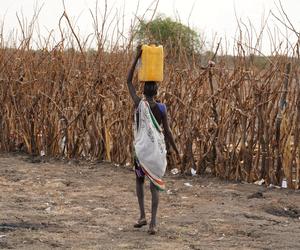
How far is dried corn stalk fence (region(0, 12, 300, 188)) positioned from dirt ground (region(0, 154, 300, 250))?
0.31m

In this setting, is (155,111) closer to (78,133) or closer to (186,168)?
(186,168)

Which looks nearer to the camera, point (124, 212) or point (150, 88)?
point (150, 88)

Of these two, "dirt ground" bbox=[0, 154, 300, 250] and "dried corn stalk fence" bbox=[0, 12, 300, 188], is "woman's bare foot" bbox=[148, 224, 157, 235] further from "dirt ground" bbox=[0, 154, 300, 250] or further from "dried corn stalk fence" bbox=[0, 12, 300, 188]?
"dried corn stalk fence" bbox=[0, 12, 300, 188]

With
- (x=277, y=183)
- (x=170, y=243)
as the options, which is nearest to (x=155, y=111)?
(x=170, y=243)

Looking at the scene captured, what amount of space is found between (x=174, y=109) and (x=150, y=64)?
2674mm

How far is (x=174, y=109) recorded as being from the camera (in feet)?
24.3

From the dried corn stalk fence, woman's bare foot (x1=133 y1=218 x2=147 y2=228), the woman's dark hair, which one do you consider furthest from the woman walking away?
the dried corn stalk fence

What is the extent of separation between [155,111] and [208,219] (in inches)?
45.6

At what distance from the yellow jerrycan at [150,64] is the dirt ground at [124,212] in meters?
1.14

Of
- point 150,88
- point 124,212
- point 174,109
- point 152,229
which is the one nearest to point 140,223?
point 152,229

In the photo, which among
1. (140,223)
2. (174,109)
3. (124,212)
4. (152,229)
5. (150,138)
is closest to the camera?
(150,138)

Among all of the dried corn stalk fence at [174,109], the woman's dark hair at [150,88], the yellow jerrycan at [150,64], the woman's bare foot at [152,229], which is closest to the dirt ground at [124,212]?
the woman's bare foot at [152,229]

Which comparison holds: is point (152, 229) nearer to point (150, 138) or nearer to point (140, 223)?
point (140, 223)

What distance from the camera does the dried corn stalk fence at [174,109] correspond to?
671 centimetres
